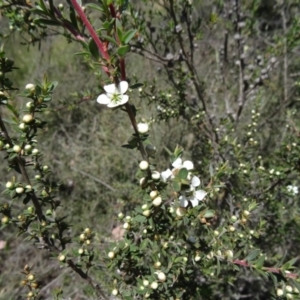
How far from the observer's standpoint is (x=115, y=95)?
107 centimetres

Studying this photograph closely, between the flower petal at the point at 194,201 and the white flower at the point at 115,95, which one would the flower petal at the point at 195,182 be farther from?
the white flower at the point at 115,95

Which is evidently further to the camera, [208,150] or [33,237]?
[208,150]

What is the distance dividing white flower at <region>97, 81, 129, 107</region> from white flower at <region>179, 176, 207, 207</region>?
1.26ft

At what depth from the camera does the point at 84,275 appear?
1541 millimetres

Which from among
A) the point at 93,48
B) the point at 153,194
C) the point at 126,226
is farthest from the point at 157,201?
the point at 93,48

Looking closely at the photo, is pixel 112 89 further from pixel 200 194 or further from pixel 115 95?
pixel 200 194

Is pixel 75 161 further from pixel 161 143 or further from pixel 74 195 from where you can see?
pixel 161 143

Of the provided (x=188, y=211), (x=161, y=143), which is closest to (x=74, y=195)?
(x=161, y=143)

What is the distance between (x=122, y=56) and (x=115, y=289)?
3.37 feet

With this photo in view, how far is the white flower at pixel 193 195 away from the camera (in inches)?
46.0

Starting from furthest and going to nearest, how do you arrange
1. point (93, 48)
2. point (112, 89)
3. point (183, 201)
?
point (183, 201), point (112, 89), point (93, 48)

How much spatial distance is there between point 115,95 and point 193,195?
441 millimetres

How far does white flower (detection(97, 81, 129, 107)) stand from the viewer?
1016 mm

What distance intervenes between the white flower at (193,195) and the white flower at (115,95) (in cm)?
38
